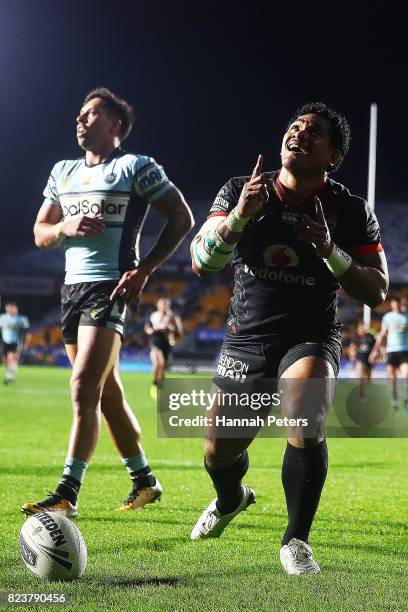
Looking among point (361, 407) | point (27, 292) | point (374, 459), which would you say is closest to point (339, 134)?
point (374, 459)

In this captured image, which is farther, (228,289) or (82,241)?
(228,289)

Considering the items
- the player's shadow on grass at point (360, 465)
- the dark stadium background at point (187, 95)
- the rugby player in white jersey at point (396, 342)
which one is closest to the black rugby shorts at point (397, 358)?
the rugby player in white jersey at point (396, 342)

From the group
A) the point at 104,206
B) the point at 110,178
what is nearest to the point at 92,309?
the point at 104,206

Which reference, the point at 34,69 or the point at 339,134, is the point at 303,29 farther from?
the point at 339,134

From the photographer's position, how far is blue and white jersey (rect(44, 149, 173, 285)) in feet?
17.9

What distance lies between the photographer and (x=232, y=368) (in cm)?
433

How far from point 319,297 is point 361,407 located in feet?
44.7

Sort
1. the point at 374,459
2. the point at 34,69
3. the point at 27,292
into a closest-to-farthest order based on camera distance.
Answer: the point at 374,459 < the point at 34,69 < the point at 27,292

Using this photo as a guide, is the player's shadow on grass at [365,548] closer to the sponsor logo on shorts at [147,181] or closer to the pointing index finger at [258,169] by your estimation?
the pointing index finger at [258,169]

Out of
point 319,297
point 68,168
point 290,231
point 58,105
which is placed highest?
point 58,105

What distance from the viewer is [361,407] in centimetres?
1747

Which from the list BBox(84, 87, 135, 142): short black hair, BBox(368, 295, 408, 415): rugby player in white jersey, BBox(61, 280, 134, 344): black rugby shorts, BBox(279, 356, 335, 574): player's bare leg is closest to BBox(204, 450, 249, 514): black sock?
BBox(279, 356, 335, 574): player's bare leg

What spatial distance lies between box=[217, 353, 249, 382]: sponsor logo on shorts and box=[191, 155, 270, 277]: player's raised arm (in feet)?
1.46

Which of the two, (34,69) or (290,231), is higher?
(34,69)
